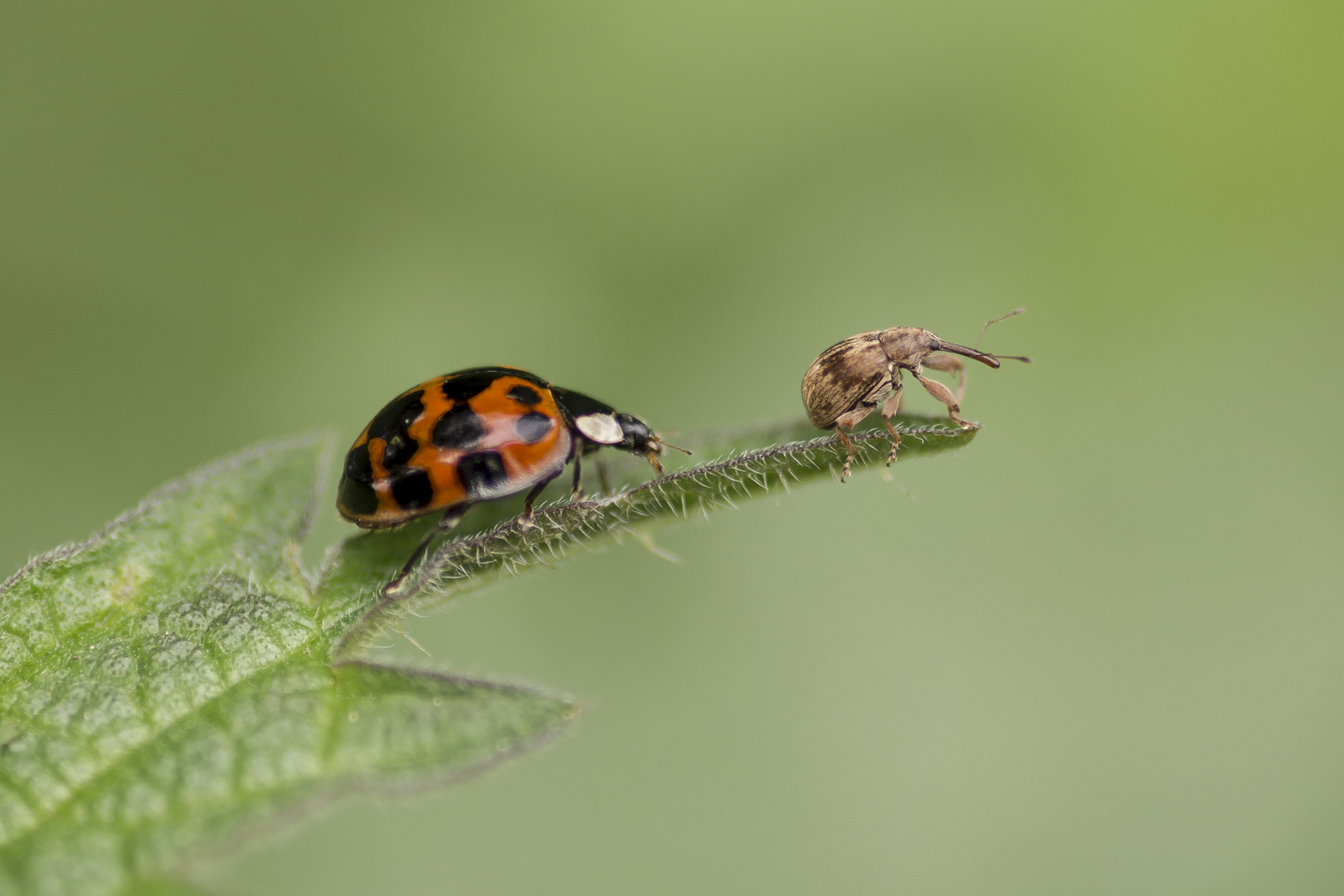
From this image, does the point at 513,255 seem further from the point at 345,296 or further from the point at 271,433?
the point at 271,433

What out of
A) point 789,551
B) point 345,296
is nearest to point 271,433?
point 345,296

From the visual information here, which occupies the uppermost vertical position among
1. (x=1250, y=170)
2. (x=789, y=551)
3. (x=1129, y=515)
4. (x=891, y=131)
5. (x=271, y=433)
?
(x=891, y=131)

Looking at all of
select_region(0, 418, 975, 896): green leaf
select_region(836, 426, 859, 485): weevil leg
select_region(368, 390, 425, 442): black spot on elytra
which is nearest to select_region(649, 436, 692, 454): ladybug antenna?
select_region(0, 418, 975, 896): green leaf

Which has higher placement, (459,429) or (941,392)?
(459,429)

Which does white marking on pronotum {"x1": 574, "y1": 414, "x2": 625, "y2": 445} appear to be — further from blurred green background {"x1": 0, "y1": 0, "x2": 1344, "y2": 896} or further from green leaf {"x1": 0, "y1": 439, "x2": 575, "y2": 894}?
blurred green background {"x1": 0, "y1": 0, "x2": 1344, "y2": 896}

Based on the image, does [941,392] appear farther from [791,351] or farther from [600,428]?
[791,351]

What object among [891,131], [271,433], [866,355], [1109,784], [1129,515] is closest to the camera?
[866,355]

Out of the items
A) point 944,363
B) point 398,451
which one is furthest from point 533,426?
point 944,363
